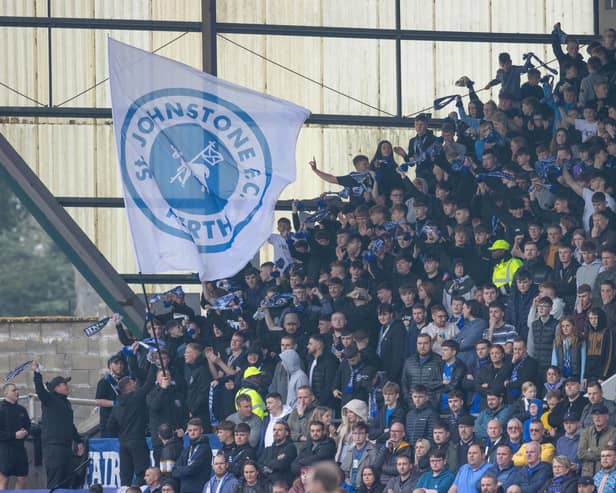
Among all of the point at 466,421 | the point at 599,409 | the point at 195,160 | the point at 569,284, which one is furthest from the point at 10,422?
the point at 599,409

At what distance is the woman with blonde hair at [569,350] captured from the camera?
57.3 ft

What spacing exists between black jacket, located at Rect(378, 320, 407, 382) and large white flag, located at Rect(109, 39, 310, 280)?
1.86 meters

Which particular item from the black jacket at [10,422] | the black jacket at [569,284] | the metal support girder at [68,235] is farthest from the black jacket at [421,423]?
the metal support girder at [68,235]

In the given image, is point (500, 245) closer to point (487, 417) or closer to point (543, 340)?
point (543, 340)

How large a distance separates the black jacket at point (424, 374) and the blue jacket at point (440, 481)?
1.44 metres

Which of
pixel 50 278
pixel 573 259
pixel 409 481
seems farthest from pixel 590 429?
pixel 50 278

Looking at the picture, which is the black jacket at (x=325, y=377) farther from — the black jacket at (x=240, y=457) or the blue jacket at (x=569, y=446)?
the blue jacket at (x=569, y=446)

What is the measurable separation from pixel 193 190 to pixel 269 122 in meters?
Answer: 1.34

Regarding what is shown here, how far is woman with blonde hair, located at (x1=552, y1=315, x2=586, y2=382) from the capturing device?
57.3 feet

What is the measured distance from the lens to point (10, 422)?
851 inches

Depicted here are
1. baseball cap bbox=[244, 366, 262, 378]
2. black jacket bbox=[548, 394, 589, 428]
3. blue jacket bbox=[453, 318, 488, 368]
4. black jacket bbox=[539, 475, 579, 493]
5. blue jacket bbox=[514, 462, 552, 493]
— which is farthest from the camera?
baseball cap bbox=[244, 366, 262, 378]

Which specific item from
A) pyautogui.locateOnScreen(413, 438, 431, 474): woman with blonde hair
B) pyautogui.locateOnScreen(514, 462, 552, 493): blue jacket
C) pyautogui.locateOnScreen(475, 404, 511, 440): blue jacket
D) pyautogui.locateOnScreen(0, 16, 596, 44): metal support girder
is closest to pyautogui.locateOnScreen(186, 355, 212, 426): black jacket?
pyautogui.locateOnScreen(413, 438, 431, 474): woman with blonde hair

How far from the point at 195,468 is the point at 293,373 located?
1579mm

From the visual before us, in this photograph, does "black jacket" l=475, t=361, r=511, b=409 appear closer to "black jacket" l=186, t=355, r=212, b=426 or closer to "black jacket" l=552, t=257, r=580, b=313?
"black jacket" l=552, t=257, r=580, b=313
